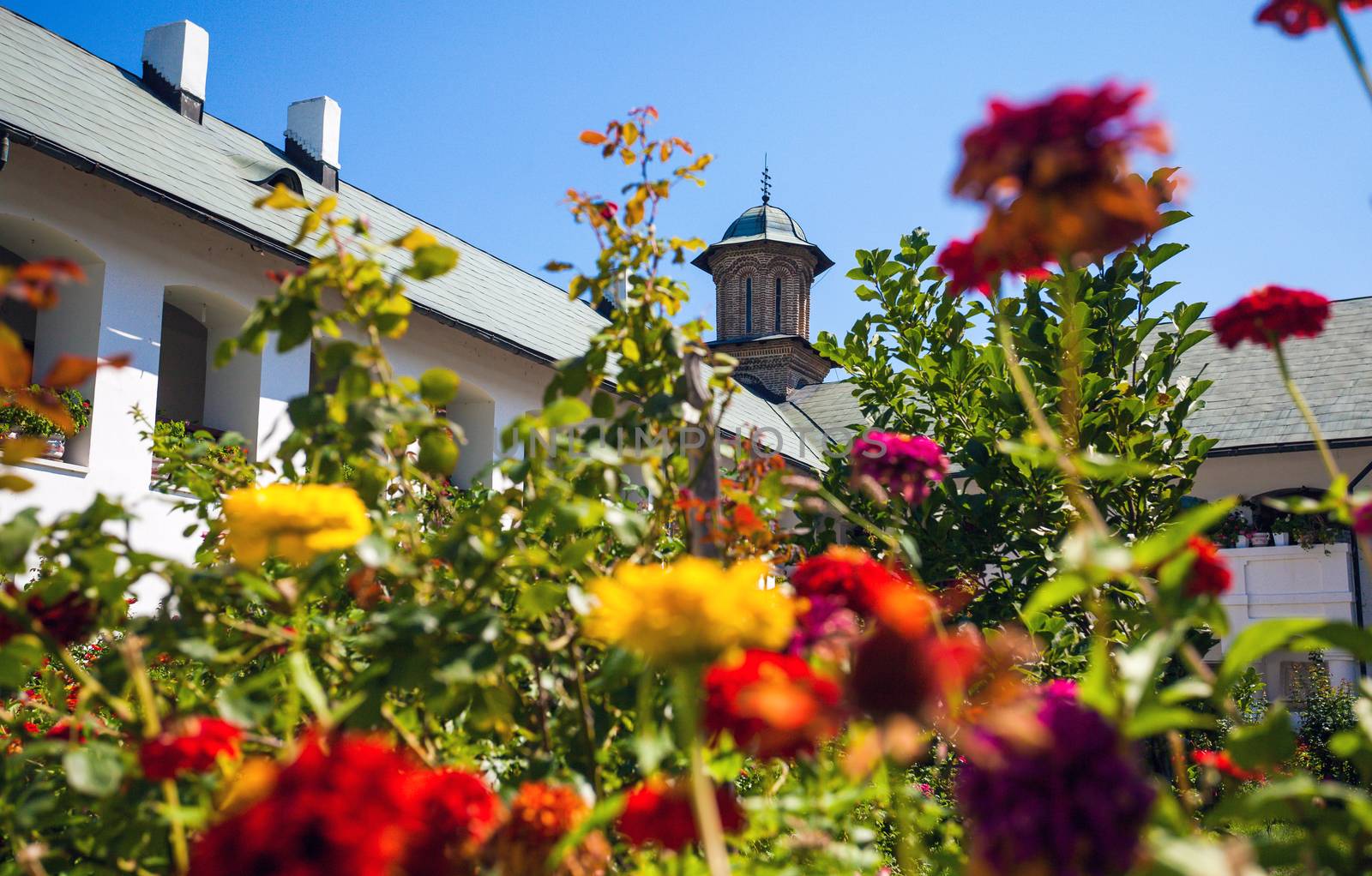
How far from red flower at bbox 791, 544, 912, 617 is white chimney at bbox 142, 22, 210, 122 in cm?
1196

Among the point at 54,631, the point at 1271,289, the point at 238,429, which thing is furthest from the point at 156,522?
the point at 1271,289

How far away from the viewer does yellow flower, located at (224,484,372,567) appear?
3.61 ft

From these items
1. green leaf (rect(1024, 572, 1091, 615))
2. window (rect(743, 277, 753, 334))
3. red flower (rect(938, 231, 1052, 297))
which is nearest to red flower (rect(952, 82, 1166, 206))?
red flower (rect(938, 231, 1052, 297))

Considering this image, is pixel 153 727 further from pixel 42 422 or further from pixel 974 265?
pixel 42 422

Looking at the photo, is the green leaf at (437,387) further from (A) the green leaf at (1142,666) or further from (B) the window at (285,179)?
(B) the window at (285,179)

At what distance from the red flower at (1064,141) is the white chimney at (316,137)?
13362mm

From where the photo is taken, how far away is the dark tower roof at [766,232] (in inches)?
1025

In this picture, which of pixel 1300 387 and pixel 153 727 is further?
pixel 1300 387

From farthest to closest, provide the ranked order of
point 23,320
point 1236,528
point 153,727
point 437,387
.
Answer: point 1236,528 → point 23,320 → point 437,387 → point 153,727

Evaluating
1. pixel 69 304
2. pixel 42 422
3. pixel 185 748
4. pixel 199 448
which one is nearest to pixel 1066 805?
pixel 185 748

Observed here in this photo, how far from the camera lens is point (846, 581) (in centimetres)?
125

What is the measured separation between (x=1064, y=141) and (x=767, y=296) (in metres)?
25.2

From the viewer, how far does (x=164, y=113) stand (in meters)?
10.6

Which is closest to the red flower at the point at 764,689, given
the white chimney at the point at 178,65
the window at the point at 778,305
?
the white chimney at the point at 178,65
